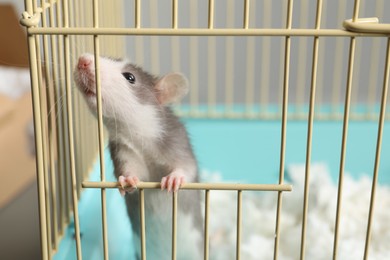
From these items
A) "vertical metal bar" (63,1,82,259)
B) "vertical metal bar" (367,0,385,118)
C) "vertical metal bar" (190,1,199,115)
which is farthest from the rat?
"vertical metal bar" (367,0,385,118)

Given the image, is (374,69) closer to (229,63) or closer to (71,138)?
(229,63)

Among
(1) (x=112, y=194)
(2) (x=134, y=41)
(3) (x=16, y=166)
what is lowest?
(3) (x=16, y=166)

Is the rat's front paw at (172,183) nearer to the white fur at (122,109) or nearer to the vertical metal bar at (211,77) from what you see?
the white fur at (122,109)

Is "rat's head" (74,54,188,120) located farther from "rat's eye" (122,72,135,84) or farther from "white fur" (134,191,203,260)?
"white fur" (134,191,203,260)

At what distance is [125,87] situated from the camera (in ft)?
3.31

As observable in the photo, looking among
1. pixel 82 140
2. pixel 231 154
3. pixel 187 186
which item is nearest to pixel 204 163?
pixel 231 154

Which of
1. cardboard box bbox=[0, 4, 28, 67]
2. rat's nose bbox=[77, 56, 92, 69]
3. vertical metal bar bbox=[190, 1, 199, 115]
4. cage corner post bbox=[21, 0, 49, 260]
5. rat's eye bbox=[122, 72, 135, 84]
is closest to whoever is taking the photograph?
cage corner post bbox=[21, 0, 49, 260]

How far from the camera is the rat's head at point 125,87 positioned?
950mm

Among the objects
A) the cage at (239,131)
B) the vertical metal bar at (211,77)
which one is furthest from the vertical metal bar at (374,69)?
the vertical metal bar at (211,77)

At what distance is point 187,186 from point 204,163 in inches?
27.7

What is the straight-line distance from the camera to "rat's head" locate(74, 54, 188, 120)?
950 millimetres

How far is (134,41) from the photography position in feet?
5.90

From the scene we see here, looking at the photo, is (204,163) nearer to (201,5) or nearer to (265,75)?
(265,75)

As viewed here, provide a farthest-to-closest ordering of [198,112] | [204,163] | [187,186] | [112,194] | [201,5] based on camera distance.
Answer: [201,5]
[198,112]
[204,163]
[112,194]
[187,186]
